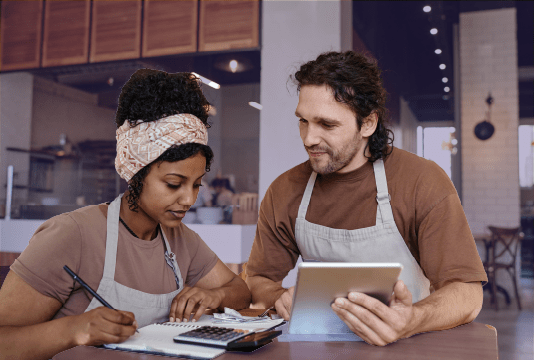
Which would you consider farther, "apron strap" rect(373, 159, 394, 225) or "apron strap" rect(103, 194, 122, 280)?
"apron strap" rect(373, 159, 394, 225)

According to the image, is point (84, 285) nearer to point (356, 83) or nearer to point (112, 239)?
point (112, 239)

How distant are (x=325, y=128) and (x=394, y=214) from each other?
348mm

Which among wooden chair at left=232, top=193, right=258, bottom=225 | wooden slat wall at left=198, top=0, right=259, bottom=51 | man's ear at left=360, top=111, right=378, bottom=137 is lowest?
wooden chair at left=232, top=193, right=258, bottom=225

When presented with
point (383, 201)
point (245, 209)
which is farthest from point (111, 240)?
point (245, 209)

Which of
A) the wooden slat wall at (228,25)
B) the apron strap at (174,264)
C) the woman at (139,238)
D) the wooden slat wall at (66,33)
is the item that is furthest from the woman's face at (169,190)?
the wooden slat wall at (66,33)

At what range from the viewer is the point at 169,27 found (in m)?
4.26

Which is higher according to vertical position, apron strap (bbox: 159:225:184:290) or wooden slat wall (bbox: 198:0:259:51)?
wooden slat wall (bbox: 198:0:259:51)

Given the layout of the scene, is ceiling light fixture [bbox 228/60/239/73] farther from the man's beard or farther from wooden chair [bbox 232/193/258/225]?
the man's beard

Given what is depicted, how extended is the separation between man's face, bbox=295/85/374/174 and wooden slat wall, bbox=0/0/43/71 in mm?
4158

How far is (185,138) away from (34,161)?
4588 millimetres

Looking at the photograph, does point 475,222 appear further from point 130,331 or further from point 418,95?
point 130,331

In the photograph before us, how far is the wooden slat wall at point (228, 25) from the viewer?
3951mm

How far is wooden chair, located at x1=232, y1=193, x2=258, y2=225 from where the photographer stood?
3.74 meters

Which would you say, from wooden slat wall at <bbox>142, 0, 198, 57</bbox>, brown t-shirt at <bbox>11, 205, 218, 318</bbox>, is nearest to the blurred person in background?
wooden slat wall at <bbox>142, 0, 198, 57</bbox>
